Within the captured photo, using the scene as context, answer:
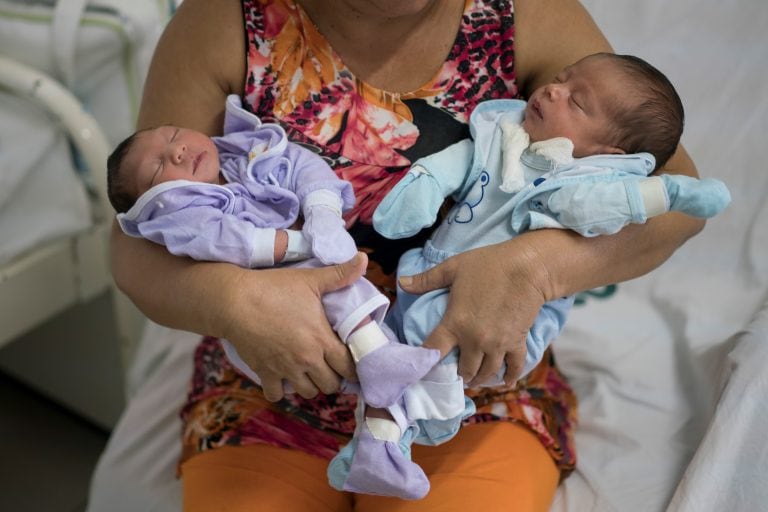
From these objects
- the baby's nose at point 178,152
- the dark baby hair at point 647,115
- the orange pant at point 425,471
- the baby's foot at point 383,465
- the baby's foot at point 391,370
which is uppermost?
the dark baby hair at point 647,115

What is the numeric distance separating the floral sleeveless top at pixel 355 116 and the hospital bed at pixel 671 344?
13 centimetres

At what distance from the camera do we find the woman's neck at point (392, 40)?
3.78 feet

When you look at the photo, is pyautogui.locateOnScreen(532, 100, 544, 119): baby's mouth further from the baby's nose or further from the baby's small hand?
the baby's nose

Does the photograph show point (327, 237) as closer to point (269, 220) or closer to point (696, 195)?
point (269, 220)

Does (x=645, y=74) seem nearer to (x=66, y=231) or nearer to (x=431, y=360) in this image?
(x=431, y=360)

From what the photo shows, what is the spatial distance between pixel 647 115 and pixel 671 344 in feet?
1.90

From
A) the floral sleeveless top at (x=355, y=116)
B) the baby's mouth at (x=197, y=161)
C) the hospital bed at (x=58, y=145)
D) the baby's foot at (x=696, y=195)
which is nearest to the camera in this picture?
the baby's foot at (x=696, y=195)

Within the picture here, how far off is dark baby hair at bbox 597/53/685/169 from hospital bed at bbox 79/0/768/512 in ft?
1.17

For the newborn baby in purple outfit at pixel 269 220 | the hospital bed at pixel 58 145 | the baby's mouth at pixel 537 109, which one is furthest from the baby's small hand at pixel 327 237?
the hospital bed at pixel 58 145

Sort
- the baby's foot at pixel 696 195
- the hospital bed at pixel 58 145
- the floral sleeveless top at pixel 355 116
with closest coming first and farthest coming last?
the baby's foot at pixel 696 195, the floral sleeveless top at pixel 355 116, the hospital bed at pixel 58 145

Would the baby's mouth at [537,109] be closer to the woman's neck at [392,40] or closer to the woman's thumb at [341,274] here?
the woman's neck at [392,40]

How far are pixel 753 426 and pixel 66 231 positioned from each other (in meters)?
1.25

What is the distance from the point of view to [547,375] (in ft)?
4.20

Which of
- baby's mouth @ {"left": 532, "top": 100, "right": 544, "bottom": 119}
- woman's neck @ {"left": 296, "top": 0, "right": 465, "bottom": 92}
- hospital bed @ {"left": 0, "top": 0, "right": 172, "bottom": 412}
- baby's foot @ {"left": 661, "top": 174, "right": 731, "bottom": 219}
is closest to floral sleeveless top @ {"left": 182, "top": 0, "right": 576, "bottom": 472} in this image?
woman's neck @ {"left": 296, "top": 0, "right": 465, "bottom": 92}
